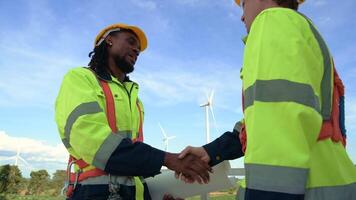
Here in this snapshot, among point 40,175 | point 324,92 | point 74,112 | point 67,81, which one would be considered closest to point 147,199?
point 74,112

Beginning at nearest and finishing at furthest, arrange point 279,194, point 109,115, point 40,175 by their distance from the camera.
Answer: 1. point 279,194
2. point 109,115
3. point 40,175

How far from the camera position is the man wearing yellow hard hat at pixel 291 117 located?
2049 mm

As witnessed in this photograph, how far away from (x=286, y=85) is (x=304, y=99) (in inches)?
4.5

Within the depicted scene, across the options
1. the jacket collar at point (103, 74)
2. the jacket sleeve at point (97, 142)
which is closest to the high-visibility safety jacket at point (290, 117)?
the jacket sleeve at point (97, 142)

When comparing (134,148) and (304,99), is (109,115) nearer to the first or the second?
(134,148)

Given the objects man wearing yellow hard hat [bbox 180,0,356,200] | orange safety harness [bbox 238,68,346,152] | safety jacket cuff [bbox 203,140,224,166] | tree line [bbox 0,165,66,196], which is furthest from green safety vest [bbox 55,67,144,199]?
tree line [bbox 0,165,66,196]

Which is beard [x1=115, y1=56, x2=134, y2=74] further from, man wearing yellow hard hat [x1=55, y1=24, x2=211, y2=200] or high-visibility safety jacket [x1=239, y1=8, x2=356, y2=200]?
high-visibility safety jacket [x1=239, y1=8, x2=356, y2=200]

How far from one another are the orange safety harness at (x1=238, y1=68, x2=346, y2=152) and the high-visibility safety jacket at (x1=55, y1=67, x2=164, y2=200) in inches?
59.8

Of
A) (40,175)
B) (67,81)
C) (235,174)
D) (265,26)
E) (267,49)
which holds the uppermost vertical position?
(40,175)

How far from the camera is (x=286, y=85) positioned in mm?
2152

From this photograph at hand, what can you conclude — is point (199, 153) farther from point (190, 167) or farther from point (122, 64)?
point (122, 64)

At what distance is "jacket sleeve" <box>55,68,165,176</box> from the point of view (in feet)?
12.4

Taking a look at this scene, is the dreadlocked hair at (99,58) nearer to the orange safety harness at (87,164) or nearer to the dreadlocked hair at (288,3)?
the orange safety harness at (87,164)

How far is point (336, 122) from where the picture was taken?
243 cm
